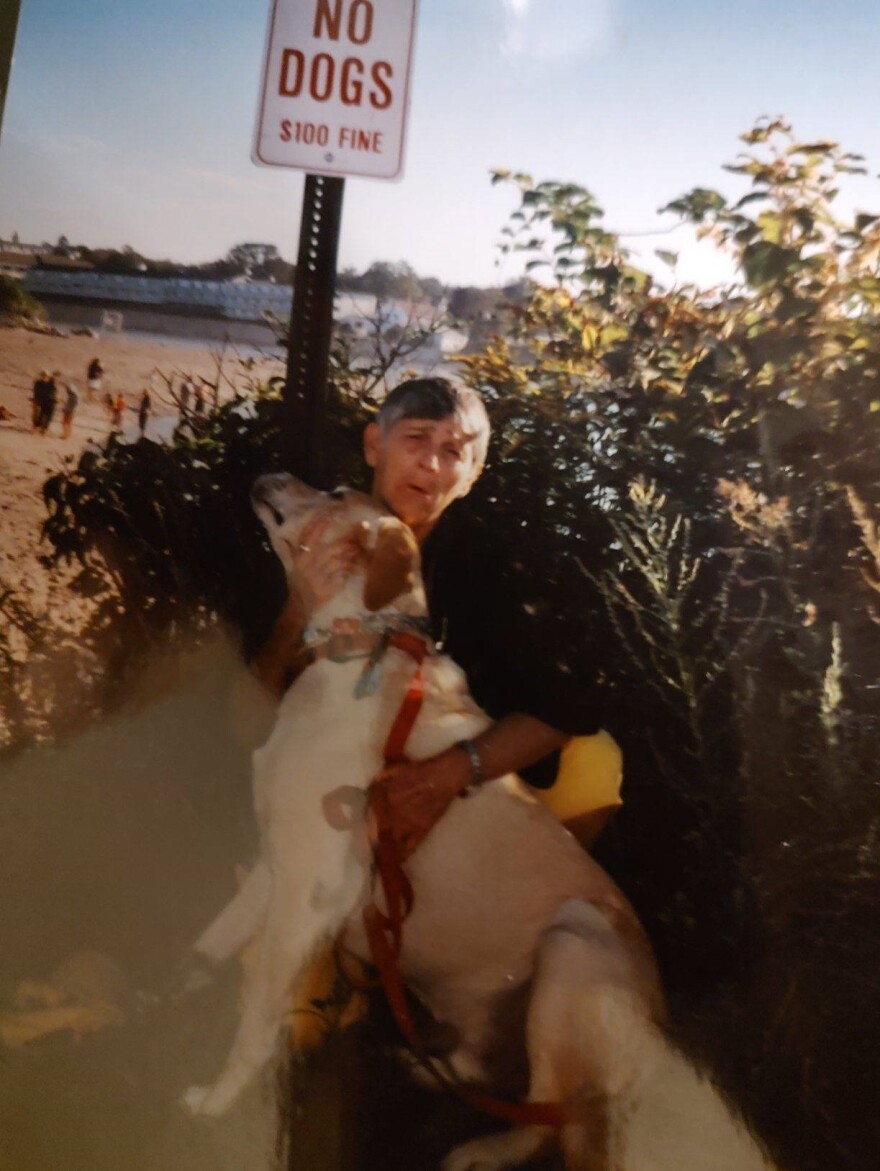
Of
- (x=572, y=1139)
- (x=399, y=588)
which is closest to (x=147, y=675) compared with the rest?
(x=399, y=588)

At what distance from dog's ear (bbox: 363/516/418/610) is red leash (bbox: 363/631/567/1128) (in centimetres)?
7

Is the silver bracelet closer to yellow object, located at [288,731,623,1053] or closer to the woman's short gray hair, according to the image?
yellow object, located at [288,731,623,1053]

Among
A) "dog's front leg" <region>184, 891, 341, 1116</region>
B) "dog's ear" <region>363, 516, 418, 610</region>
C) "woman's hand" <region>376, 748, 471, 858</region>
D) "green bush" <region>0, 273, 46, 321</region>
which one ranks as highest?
"green bush" <region>0, 273, 46, 321</region>

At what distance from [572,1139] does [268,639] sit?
94cm

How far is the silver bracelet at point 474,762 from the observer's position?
1427 mm

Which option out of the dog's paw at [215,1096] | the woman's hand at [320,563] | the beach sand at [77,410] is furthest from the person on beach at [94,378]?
the dog's paw at [215,1096]

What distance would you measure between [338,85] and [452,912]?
142cm

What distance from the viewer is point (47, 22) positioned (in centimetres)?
154

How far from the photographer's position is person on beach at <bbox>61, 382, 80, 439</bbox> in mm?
1539

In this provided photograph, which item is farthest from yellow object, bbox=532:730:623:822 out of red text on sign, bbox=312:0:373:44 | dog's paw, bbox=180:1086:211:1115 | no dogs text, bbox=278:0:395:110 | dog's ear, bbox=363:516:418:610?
red text on sign, bbox=312:0:373:44

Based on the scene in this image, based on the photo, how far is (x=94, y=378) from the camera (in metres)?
1.54

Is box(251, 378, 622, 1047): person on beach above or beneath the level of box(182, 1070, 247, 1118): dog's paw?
above

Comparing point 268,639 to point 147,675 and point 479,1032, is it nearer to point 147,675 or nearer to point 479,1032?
point 147,675

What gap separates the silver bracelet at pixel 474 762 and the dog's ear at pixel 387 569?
265mm
